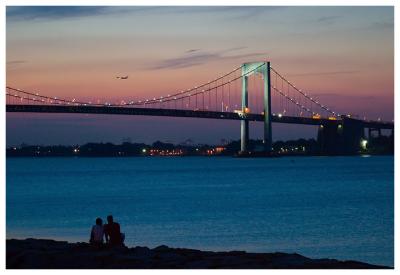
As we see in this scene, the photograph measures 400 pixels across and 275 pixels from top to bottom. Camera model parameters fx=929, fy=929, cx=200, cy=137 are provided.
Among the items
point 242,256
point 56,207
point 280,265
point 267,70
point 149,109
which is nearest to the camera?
point 280,265

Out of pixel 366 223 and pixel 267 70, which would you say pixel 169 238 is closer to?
pixel 366 223

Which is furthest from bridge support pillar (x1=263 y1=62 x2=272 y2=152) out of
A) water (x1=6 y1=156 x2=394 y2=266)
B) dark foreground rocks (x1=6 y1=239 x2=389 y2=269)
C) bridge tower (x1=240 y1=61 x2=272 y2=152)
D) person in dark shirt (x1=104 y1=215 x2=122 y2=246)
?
dark foreground rocks (x1=6 y1=239 x2=389 y2=269)

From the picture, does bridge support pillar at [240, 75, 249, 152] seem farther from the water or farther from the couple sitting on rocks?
the couple sitting on rocks

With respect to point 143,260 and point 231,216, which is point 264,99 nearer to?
point 231,216

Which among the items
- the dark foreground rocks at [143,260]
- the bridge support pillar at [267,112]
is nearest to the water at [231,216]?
the dark foreground rocks at [143,260]

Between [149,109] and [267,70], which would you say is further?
[267,70]

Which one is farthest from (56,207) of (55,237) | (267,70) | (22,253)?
(267,70)
